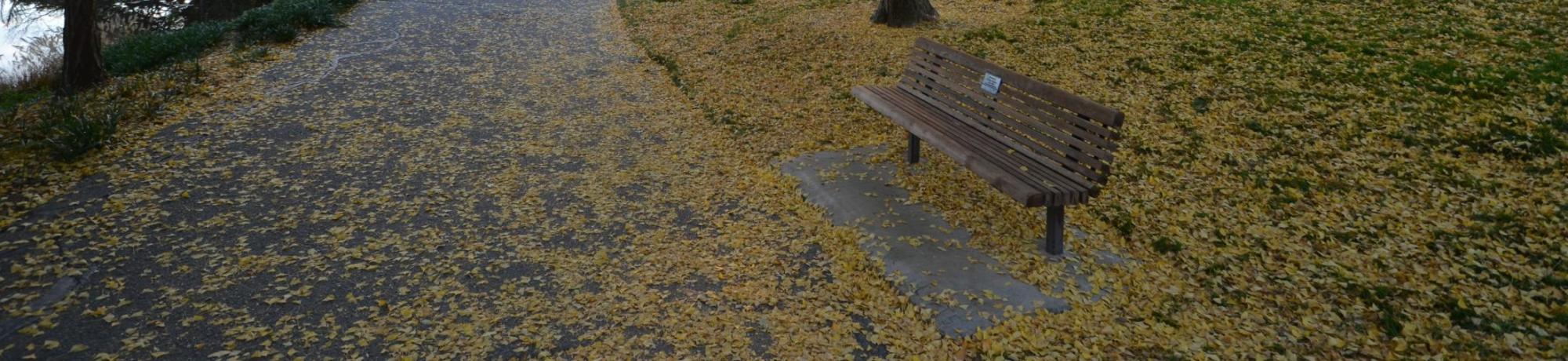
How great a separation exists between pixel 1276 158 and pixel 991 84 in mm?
1941

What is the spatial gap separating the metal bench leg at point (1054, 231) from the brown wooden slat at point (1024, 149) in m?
0.18

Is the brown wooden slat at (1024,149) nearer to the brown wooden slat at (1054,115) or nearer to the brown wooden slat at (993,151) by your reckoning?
the brown wooden slat at (993,151)

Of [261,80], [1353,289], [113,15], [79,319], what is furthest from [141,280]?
[113,15]

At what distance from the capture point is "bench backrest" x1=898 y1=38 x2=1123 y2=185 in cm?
394

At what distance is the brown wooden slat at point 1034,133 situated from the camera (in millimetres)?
3930

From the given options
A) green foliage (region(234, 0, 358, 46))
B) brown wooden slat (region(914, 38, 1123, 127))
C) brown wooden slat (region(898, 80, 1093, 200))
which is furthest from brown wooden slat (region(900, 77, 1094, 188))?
green foliage (region(234, 0, 358, 46))

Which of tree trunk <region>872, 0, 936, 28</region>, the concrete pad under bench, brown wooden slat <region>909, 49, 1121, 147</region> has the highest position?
brown wooden slat <region>909, 49, 1121, 147</region>

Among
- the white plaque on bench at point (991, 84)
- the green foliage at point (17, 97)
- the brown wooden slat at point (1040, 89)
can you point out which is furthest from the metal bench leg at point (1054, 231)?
the green foliage at point (17, 97)

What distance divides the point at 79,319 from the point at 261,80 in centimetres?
499

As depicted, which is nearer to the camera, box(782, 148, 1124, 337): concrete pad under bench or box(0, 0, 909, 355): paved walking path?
box(0, 0, 909, 355): paved walking path

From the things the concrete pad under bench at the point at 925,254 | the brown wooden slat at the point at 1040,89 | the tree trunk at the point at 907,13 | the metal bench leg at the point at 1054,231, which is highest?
the brown wooden slat at the point at 1040,89

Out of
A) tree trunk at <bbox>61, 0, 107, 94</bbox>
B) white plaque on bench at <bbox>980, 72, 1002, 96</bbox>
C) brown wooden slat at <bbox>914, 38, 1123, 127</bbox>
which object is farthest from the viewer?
tree trunk at <bbox>61, 0, 107, 94</bbox>

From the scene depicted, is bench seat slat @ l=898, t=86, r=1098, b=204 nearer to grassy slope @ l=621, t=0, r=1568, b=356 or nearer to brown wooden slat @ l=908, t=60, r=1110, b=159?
brown wooden slat @ l=908, t=60, r=1110, b=159

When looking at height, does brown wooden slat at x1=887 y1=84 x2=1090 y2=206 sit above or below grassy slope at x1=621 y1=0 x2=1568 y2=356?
above
